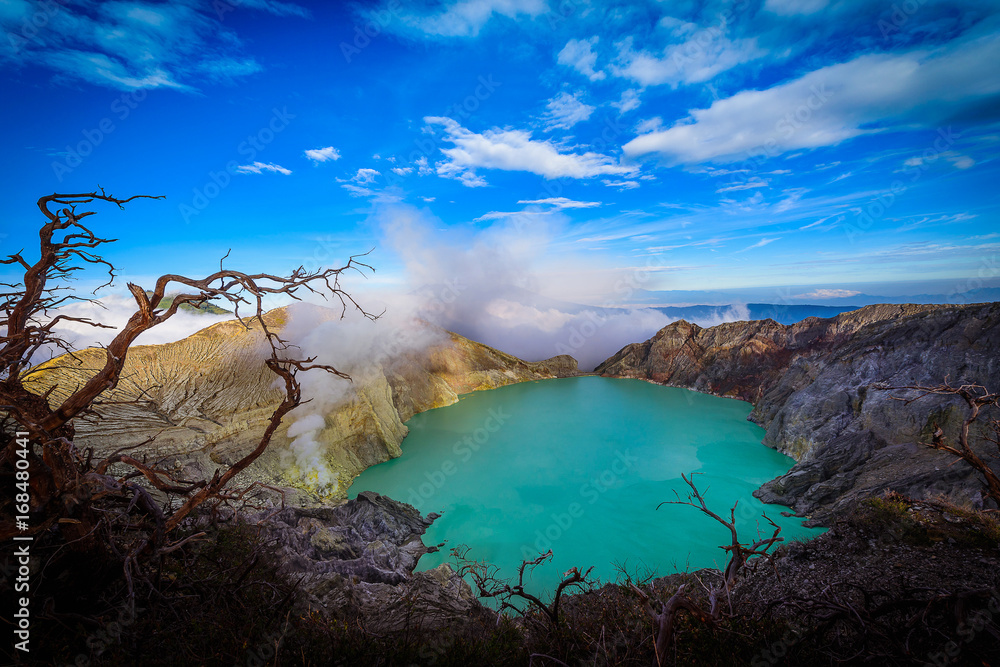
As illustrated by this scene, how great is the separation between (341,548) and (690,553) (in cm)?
1024

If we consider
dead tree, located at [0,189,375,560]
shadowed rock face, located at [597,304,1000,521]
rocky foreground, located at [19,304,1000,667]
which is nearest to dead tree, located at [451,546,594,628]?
rocky foreground, located at [19,304,1000,667]

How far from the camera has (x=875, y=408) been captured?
1503cm

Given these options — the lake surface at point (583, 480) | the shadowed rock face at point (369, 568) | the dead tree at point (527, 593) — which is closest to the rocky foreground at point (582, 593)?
the shadowed rock face at point (369, 568)

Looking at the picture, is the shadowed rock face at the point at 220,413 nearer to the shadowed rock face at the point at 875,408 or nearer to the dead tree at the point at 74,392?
the dead tree at the point at 74,392

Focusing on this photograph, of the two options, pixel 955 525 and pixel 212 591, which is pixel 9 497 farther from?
pixel 955 525

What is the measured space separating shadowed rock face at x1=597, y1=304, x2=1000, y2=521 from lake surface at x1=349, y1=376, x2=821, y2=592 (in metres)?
1.47

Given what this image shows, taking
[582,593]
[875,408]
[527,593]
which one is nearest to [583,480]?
[582,593]

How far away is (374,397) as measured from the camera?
20.6 m

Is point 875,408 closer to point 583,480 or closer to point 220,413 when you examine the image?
point 583,480

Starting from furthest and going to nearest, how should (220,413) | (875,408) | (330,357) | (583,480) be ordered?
(330,357), (583,480), (220,413), (875,408)

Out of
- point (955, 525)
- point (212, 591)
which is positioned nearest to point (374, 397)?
point (212, 591)

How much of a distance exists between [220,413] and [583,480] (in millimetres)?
16049

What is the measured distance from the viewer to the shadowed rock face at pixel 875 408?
1212cm

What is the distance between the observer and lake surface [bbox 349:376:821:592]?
38.6 feet
